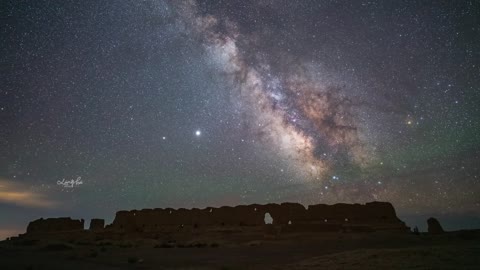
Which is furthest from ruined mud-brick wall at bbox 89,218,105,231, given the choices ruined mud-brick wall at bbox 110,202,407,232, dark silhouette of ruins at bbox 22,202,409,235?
ruined mud-brick wall at bbox 110,202,407,232

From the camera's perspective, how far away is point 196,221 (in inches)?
1816

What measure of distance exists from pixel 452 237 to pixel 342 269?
63.0 feet

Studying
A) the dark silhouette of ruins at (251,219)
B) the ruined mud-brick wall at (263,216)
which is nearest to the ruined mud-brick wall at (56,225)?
the dark silhouette of ruins at (251,219)

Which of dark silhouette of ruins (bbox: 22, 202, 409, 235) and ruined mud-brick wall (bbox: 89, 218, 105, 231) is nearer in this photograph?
dark silhouette of ruins (bbox: 22, 202, 409, 235)

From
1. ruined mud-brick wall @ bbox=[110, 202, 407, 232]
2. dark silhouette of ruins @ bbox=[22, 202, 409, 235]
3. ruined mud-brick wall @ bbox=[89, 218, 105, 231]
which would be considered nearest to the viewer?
dark silhouette of ruins @ bbox=[22, 202, 409, 235]

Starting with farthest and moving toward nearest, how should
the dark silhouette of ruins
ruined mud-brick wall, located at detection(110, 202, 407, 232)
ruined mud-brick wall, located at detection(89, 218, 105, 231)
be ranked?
1. ruined mud-brick wall, located at detection(89, 218, 105, 231)
2. ruined mud-brick wall, located at detection(110, 202, 407, 232)
3. the dark silhouette of ruins

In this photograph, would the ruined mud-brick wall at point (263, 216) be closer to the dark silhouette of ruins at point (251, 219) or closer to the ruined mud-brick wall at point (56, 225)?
the dark silhouette of ruins at point (251, 219)

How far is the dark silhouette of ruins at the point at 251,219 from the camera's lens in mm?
36938

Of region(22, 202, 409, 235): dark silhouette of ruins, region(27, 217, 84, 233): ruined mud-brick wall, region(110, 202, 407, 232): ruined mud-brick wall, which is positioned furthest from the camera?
region(27, 217, 84, 233): ruined mud-brick wall

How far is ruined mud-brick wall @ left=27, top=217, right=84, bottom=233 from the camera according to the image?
53.3m

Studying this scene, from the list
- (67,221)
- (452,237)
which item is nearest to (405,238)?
(452,237)

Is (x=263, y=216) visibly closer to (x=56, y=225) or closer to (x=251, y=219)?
(x=251, y=219)

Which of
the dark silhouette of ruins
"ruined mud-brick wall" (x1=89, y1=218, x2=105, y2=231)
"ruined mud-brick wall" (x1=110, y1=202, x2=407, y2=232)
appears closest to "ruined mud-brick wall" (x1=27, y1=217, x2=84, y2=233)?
the dark silhouette of ruins

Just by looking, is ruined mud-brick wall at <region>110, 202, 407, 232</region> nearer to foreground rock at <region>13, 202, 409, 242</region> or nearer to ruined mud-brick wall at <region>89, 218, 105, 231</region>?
foreground rock at <region>13, 202, 409, 242</region>
